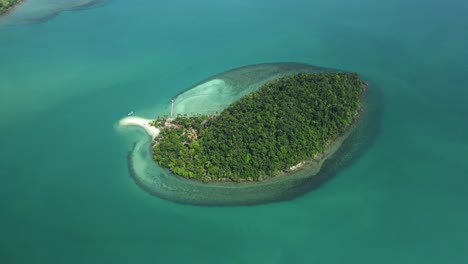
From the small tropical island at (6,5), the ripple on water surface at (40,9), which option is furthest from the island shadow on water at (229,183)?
the small tropical island at (6,5)

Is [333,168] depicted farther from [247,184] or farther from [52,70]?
[52,70]

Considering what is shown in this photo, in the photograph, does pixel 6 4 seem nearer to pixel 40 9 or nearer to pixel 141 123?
pixel 40 9

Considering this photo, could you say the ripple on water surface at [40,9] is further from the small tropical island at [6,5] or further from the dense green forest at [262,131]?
the dense green forest at [262,131]

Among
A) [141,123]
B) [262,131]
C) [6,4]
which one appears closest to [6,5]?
[6,4]

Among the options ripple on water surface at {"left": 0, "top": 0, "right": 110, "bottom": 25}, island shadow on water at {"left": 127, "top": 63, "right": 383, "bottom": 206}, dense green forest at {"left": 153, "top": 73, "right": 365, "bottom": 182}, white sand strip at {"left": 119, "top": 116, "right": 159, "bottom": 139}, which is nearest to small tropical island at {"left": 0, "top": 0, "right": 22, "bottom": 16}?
ripple on water surface at {"left": 0, "top": 0, "right": 110, "bottom": 25}

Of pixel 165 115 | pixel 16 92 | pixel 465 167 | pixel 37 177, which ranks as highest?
pixel 16 92

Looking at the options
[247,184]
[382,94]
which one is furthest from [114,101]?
[382,94]
